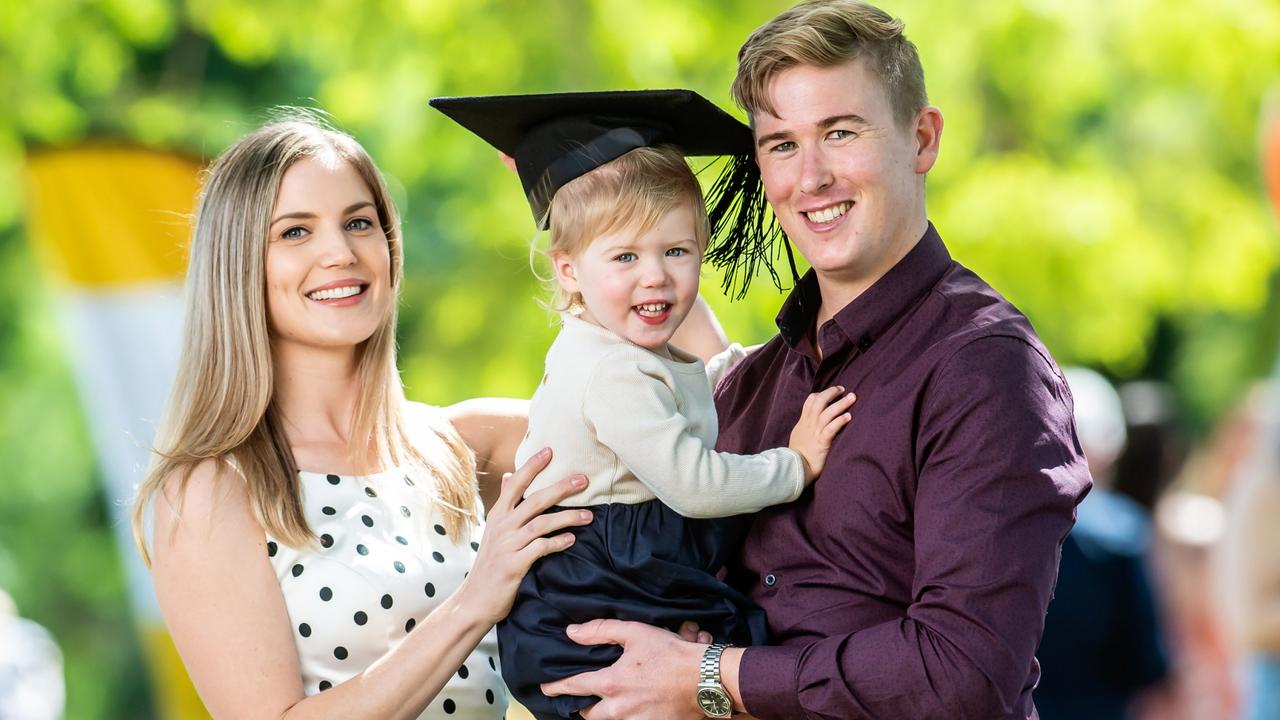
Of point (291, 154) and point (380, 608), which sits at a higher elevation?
point (291, 154)

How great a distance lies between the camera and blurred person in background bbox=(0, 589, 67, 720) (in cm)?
579

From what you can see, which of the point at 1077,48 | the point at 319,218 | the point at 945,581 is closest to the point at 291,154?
the point at 319,218

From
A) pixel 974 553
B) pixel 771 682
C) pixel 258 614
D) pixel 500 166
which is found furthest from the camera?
pixel 500 166

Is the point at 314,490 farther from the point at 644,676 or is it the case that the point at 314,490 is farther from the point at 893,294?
the point at 893,294

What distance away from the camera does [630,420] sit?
9.07 ft

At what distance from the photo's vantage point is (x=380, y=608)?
319cm

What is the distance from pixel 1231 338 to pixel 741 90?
43.2ft

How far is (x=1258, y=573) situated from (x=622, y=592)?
404 centimetres

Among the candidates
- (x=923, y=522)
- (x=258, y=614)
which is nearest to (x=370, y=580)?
(x=258, y=614)

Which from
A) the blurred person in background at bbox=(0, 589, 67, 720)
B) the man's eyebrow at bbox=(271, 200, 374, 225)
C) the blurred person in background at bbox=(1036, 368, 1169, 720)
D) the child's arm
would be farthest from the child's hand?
the blurred person in background at bbox=(0, 589, 67, 720)

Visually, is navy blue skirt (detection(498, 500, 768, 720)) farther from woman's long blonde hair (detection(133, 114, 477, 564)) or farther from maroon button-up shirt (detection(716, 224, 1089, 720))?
woman's long blonde hair (detection(133, 114, 477, 564))

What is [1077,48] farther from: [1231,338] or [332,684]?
[1231,338]

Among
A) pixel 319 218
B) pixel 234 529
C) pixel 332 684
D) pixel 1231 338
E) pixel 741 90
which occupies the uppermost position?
pixel 741 90

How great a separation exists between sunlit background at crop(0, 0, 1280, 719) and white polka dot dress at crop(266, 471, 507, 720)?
317cm
